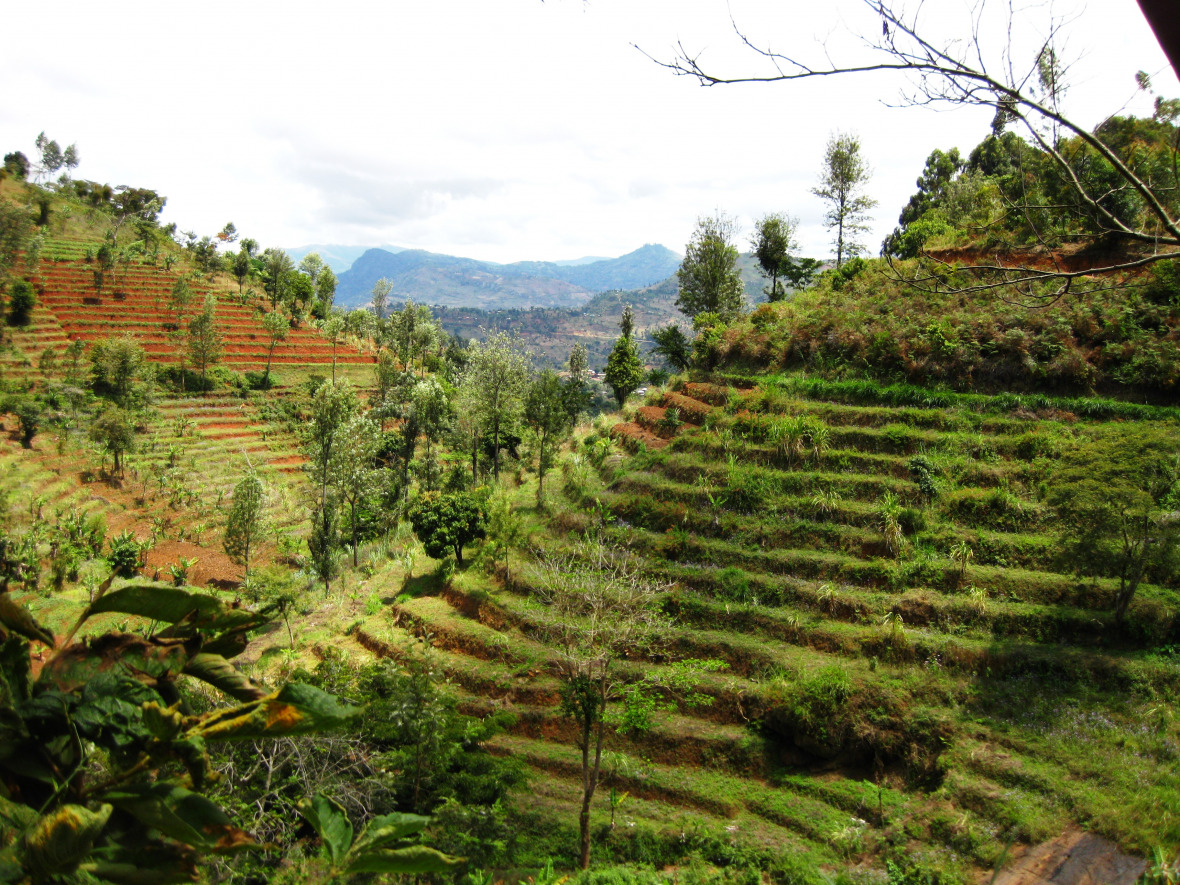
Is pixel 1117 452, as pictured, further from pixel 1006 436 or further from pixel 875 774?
pixel 875 774

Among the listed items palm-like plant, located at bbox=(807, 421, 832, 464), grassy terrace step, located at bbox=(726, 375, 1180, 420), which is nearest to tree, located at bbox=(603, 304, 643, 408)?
grassy terrace step, located at bbox=(726, 375, 1180, 420)

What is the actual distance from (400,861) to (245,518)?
2502cm

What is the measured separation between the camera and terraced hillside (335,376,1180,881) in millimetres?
9688

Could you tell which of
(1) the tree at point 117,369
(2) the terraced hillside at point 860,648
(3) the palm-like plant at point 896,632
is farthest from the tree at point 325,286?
(3) the palm-like plant at point 896,632

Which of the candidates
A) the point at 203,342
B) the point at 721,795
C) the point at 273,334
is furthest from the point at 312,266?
the point at 721,795

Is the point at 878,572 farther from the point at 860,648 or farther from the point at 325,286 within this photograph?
the point at 325,286

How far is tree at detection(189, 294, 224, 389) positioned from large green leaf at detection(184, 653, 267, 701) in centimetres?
4681

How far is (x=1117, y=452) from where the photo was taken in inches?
459

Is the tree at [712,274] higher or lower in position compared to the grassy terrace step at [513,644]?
higher

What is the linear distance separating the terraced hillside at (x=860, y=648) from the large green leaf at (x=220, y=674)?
10.8 m

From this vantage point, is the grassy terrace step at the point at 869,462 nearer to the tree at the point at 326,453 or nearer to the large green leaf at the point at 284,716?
the tree at the point at 326,453

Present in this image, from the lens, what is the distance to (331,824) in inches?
49.0

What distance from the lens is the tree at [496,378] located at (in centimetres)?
2484

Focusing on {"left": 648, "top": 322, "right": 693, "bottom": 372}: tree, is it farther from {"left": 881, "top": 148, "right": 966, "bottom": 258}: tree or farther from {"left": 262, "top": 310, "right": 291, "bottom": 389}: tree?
{"left": 262, "top": 310, "right": 291, "bottom": 389}: tree
